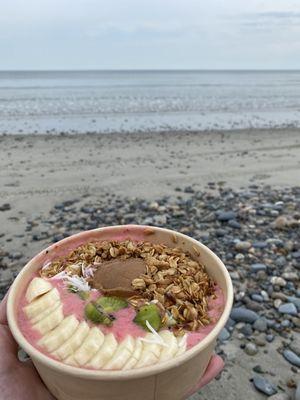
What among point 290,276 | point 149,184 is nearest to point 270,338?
point 290,276

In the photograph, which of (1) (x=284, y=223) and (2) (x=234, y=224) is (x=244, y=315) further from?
(1) (x=284, y=223)

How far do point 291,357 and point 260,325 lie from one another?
0.39 m

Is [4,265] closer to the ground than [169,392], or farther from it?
closer to the ground

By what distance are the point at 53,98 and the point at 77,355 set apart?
24.4m

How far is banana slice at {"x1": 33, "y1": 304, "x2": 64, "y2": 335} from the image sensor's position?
1.64 meters

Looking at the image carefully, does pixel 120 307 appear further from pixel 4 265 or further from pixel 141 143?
pixel 141 143

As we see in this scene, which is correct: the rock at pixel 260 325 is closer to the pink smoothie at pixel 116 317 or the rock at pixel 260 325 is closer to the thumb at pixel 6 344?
the pink smoothie at pixel 116 317

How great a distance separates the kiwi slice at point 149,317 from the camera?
1.62 m

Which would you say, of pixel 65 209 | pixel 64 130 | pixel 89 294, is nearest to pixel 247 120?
pixel 64 130

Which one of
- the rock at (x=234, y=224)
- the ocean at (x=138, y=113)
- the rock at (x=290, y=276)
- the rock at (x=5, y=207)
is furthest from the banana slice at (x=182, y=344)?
the ocean at (x=138, y=113)

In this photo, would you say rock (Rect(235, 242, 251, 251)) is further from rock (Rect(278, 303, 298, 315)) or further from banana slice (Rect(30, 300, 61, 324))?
banana slice (Rect(30, 300, 61, 324))

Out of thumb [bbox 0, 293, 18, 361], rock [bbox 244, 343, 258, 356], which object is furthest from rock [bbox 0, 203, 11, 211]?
thumb [bbox 0, 293, 18, 361]

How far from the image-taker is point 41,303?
5.75 feet

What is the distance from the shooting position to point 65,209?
6.13m
